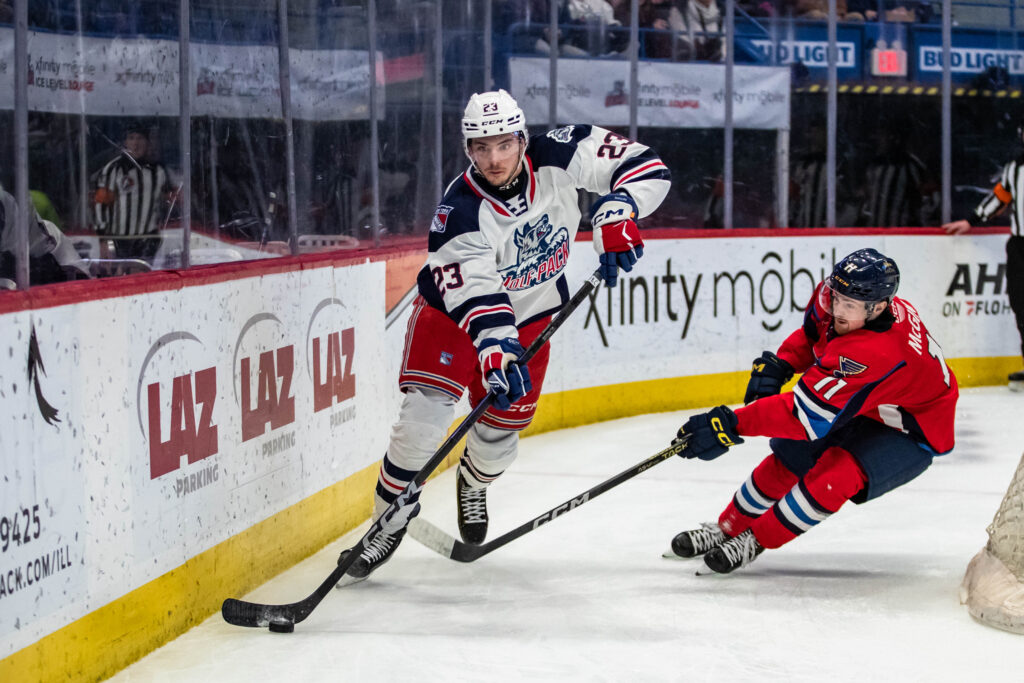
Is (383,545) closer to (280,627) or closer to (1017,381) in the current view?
(280,627)

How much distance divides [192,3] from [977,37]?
16.1ft

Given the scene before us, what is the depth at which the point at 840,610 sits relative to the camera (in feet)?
9.02

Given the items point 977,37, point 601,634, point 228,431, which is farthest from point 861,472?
point 977,37

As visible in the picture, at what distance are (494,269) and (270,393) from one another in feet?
2.16

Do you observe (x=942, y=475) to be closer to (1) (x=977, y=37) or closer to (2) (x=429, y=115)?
(2) (x=429, y=115)

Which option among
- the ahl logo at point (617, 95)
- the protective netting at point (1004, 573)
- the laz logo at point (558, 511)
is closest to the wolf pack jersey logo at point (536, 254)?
the laz logo at point (558, 511)

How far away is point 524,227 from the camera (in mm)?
3027

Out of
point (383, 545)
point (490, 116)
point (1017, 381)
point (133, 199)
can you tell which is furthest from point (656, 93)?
point (133, 199)

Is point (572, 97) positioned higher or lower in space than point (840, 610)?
higher

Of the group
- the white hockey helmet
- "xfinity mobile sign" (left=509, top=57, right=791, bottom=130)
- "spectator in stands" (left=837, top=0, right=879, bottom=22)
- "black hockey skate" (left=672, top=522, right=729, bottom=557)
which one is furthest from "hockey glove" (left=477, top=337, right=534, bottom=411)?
"spectator in stands" (left=837, top=0, right=879, bottom=22)

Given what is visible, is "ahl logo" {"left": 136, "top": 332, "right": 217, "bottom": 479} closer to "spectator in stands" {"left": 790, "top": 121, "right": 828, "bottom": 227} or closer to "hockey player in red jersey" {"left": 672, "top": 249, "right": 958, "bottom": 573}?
"hockey player in red jersey" {"left": 672, "top": 249, "right": 958, "bottom": 573}

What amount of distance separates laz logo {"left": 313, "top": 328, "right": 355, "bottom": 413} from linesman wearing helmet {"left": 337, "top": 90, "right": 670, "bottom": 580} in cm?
32

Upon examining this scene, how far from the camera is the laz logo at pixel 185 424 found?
2.50m

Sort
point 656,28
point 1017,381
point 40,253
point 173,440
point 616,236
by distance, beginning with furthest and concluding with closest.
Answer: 1. point 1017,381
2. point 656,28
3. point 616,236
4. point 173,440
5. point 40,253
